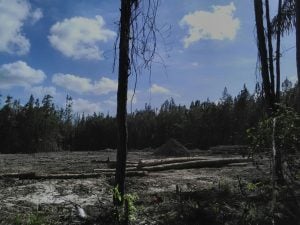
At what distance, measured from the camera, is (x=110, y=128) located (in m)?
66.4

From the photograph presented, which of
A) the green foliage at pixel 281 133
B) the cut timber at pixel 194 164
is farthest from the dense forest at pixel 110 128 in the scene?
the green foliage at pixel 281 133

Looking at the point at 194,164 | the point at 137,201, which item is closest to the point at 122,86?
the point at 137,201

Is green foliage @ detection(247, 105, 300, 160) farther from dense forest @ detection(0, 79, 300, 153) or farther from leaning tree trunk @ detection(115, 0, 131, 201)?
dense forest @ detection(0, 79, 300, 153)

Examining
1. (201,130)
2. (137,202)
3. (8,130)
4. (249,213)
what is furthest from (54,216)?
(8,130)

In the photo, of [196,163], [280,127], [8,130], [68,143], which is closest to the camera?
[280,127]

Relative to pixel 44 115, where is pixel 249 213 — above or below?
below

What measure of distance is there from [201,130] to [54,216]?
4877 cm

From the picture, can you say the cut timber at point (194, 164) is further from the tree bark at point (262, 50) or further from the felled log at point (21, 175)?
the tree bark at point (262, 50)

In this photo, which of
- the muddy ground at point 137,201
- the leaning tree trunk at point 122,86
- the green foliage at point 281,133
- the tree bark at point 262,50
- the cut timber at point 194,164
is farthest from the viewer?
the cut timber at point 194,164

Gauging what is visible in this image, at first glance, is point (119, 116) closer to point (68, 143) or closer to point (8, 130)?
point (8, 130)

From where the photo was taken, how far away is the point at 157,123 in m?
65.6

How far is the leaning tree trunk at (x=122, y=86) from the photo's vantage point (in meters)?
7.99

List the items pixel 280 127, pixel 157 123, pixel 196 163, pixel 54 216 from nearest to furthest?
pixel 280 127, pixel 54 216, pixel 196 163, pixel 157 123

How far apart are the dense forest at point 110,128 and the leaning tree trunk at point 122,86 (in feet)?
143
